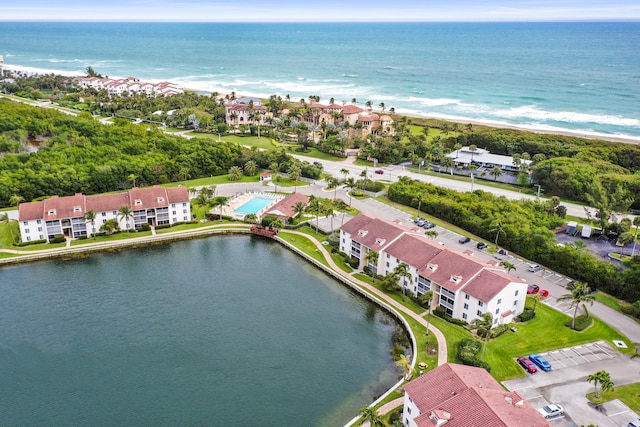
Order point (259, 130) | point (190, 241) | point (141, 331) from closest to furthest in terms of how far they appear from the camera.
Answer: point (141, 331), point (190, 241), point (259, 130)

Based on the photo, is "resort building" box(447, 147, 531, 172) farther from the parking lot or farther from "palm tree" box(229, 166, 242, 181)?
the parking lot

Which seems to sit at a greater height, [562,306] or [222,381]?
[562,306]

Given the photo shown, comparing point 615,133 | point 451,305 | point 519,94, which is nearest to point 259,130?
point 451,305

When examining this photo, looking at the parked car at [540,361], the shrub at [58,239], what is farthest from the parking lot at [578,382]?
the shrub at [58,239]

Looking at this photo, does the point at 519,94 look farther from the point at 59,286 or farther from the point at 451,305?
the point at 59,286

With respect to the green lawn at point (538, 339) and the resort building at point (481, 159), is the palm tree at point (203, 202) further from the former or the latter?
the resort building at point (481, 159)

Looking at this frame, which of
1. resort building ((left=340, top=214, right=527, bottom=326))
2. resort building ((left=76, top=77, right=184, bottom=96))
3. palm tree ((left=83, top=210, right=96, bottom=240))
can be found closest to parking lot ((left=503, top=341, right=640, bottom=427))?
resort building ((left=340, top=214, right=527, bottom=326))

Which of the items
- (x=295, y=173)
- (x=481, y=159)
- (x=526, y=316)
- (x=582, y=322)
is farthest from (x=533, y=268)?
(x=481, y=159)
